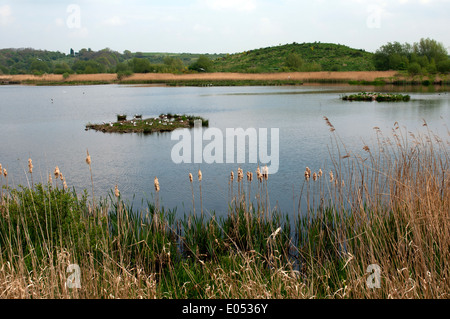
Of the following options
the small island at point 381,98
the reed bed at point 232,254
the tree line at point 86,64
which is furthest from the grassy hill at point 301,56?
the reed bed at point 232,254

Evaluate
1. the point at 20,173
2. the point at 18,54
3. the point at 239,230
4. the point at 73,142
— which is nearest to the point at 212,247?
the point at 239,230

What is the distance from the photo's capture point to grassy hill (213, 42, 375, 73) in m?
84.4

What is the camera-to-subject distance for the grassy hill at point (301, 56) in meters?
84.4

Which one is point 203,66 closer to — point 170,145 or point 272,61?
point 272,61

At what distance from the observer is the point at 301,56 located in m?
97.2

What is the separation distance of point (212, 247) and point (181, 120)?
15405 mm

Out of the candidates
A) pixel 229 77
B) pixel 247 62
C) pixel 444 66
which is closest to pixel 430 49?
pixel 444 66

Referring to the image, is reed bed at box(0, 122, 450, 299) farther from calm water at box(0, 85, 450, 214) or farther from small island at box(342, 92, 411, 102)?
small island at box(342, 92, 411, 102)

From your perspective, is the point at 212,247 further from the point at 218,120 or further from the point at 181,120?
the point at 218,120

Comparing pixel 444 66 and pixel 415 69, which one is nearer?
pixel 415 69

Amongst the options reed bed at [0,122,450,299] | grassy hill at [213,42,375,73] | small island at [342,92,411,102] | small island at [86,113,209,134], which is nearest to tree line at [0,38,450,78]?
grassy hill at [213,42,375,73]

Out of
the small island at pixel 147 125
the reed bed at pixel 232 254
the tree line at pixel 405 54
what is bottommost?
the reed bed at pixel 232 254

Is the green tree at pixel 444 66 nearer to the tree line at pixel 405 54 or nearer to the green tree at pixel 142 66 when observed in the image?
the tree line at pixel 405 54

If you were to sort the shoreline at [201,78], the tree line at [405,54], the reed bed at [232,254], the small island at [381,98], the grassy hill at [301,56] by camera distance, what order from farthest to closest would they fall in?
the grassy hill at [301,56] < the tree line at [405,54] < the shoreline at [201,78] < the small island at [381,98] < the reed bed at [232,254]
